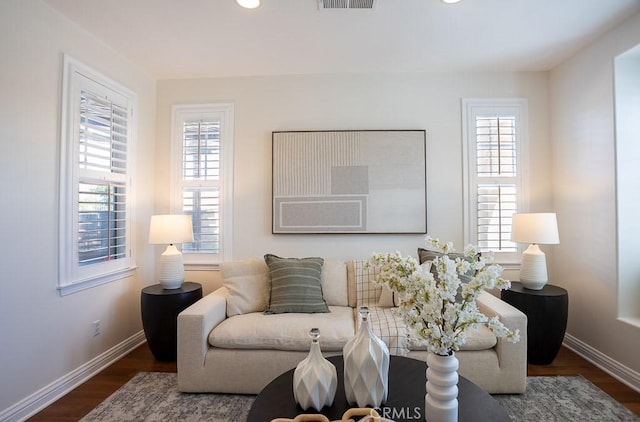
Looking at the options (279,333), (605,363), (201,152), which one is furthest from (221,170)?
(605,363)

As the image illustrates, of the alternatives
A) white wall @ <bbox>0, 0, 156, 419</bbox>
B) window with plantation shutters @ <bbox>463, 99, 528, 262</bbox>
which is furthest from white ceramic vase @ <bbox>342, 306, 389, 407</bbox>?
window with plantation shutters @ <bbox>463, 99, 528, 262</bbox>

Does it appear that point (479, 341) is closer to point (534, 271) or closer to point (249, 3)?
point (534, 271)

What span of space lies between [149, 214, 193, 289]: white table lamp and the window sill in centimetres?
42

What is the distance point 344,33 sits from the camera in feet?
8.07

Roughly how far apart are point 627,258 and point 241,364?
120 inches

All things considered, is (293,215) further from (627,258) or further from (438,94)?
(627,258)

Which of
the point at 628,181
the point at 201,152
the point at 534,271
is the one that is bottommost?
the point at 534,271

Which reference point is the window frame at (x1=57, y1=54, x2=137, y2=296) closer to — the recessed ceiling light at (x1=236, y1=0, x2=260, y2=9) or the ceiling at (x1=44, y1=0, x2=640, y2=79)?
the ceiling at (x1=44, y1=0, x2=640, y2=79)

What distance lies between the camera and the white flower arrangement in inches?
41.8

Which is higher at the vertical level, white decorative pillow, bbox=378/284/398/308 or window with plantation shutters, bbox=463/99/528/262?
window with plantation shutters, bbox=463/99/528/262

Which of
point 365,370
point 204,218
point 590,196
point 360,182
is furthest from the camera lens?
point 204,218

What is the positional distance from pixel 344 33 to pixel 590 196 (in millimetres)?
2519

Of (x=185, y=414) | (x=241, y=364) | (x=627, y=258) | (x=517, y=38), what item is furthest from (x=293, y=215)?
(x=627, y=258)

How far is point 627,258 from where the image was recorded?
2385mm
